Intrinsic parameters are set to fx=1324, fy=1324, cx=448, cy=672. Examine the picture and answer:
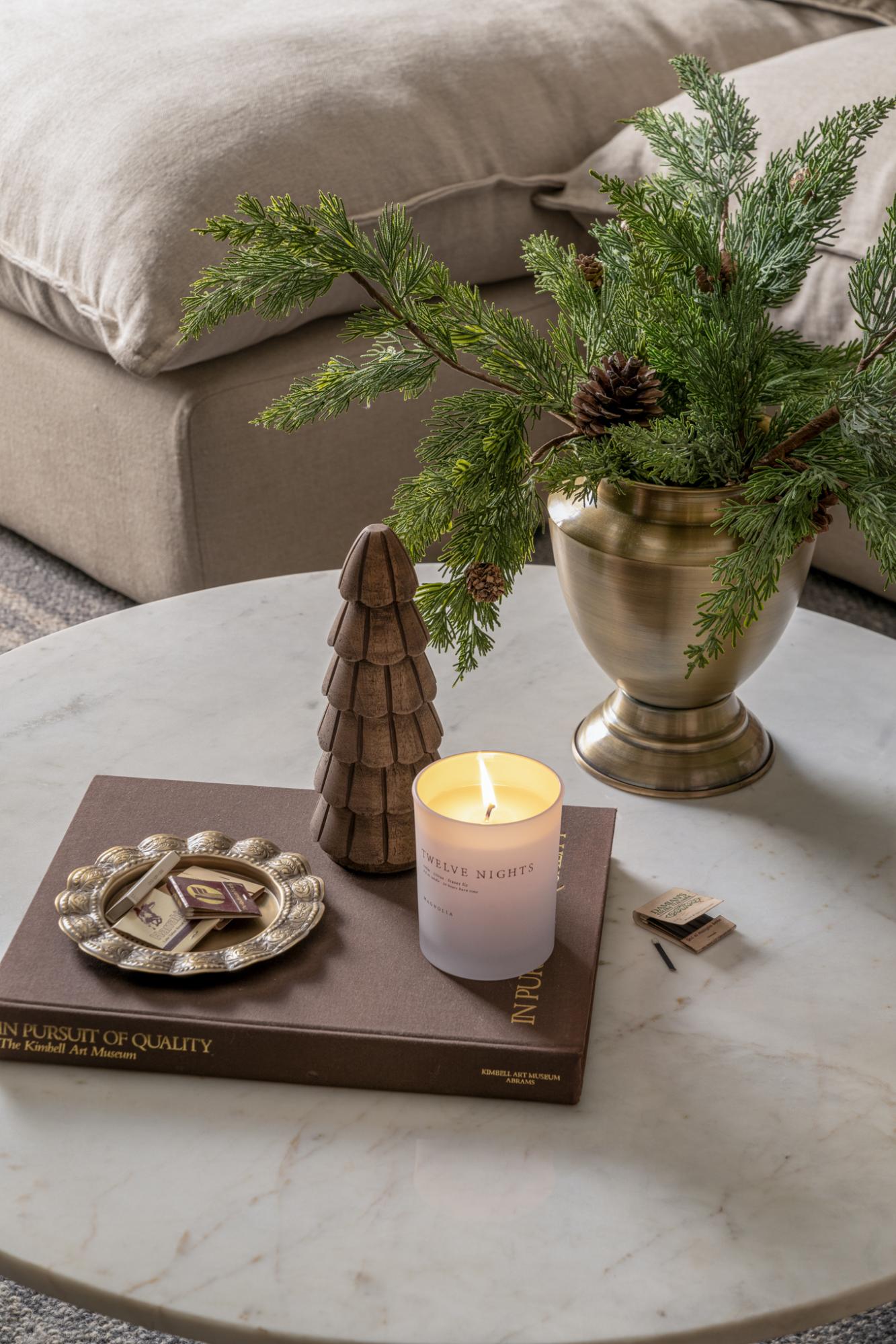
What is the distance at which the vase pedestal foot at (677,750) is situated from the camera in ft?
2.35

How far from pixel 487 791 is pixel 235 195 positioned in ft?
3.21

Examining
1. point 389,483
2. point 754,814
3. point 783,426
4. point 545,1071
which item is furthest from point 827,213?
point 389,483

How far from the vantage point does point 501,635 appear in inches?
34.1

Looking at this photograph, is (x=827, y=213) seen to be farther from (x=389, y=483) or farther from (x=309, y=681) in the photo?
(x=389, y=483)

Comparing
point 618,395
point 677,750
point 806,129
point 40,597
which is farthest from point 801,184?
point 40,597

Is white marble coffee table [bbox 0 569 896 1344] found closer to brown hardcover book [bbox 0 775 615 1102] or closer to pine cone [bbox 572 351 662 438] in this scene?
brown hardcover book [bbox 0 775 615 1102]

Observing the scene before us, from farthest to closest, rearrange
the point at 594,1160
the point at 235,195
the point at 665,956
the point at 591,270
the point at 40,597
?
the point at 40,597, the point at 235,195, the point at 591,270, the point at 665,956, the point at 594,1160

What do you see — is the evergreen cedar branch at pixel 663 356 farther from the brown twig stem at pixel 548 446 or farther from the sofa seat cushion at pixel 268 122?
the sofa seat cushion at pixel 268 122

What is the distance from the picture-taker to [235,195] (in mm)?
1345

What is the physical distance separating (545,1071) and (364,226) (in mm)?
1090

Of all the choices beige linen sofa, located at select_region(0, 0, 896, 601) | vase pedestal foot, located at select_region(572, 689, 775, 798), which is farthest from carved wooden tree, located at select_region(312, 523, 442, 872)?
beige linen sofa, located at select_region(0, 0, 896, 601)

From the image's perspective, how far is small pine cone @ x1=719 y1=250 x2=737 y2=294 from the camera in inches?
25.4

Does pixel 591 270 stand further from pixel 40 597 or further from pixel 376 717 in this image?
pixel 40 597

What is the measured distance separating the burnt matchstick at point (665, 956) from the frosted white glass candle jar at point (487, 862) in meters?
0.06
